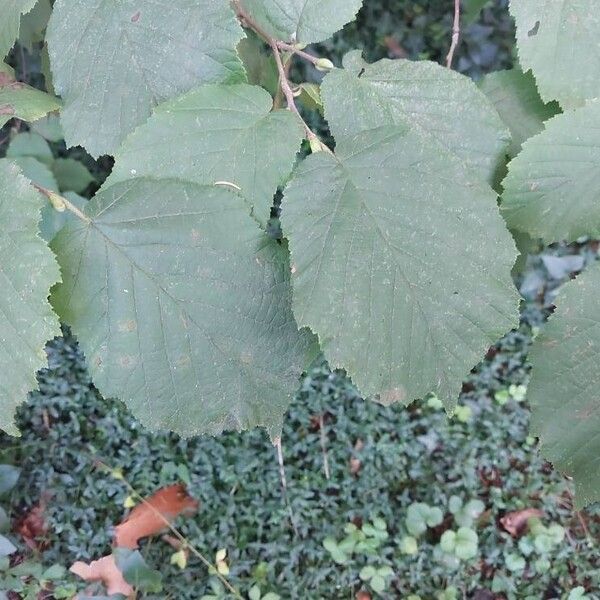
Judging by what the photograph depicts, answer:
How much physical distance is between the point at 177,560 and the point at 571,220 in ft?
4.86

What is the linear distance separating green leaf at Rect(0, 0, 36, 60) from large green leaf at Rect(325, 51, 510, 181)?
42 centimetres

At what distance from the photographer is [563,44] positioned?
987mm

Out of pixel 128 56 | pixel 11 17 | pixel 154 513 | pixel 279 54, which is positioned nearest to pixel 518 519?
pixel 154 513

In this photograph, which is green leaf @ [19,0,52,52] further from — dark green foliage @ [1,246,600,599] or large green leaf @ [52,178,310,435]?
dark green foliage @ [1,246,600,599]


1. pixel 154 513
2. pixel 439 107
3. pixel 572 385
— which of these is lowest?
pixel 154 513

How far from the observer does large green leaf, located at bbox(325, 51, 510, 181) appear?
96 cm

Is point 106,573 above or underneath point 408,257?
underneath

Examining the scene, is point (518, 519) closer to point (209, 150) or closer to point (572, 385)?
point (572, 385)

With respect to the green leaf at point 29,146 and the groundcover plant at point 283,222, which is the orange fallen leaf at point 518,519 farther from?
the green leaf at point 29,146

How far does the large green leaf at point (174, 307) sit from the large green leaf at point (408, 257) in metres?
0.09

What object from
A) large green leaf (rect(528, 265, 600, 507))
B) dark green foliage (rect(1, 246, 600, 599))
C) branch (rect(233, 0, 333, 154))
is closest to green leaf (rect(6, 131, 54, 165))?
dark green foliage (rect(1, 246, 600, 599))

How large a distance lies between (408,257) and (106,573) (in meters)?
1.49

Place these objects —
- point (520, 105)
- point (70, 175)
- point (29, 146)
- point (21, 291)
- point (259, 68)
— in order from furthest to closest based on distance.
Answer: point (70, 175) → point (29, 146) → point (259, 68) → point (520, 105) → point (21, 291)

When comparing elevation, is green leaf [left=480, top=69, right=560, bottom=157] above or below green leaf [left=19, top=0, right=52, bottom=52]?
below
